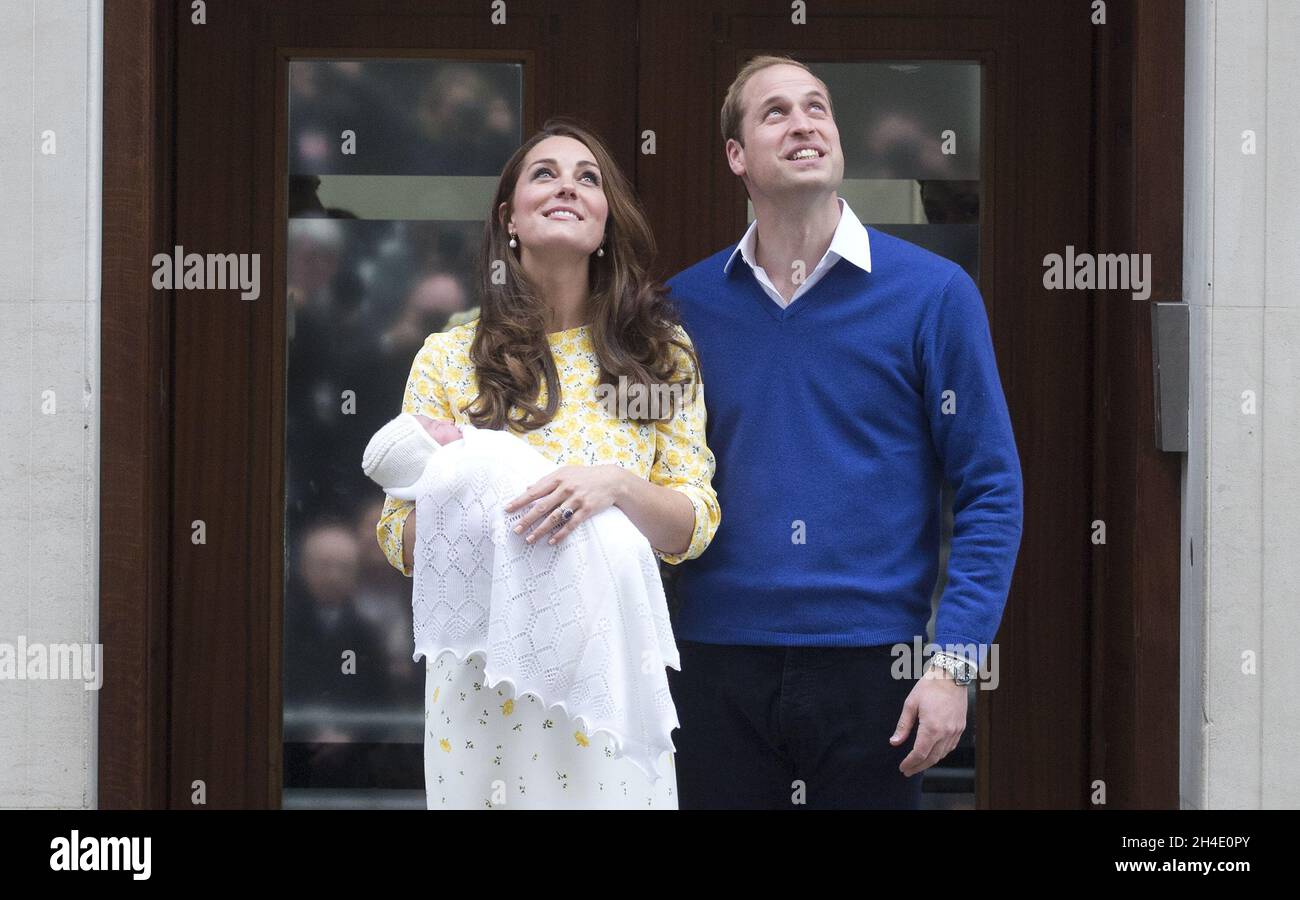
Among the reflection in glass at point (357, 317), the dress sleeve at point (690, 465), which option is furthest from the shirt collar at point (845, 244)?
the reflection in glass at point (357, 317)

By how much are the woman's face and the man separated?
30 cm

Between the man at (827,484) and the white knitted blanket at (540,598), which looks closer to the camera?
the white knitted blanket at (540,598)

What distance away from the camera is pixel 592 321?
2.69 metres

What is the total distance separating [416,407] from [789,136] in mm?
808

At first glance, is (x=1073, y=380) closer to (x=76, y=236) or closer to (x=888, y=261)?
(x=888, y=261)

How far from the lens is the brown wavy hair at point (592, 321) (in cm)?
256

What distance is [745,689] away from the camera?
8.81 feet

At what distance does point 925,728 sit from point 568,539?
2.22ft

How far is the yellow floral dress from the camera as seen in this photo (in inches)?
97.7

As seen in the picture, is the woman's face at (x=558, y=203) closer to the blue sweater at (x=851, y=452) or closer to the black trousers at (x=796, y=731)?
the blue sweater at (x=851, y=452)

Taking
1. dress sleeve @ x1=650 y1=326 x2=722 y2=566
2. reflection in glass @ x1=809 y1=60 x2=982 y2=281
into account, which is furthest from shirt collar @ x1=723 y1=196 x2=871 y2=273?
reflection in glass @ x1=809 y1=60 x2=982 y2=281

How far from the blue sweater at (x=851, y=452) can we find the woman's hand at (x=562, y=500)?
0.37 meters

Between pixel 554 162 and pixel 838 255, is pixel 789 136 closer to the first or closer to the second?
pixel 838 255

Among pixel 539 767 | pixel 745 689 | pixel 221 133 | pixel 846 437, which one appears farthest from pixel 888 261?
pixel 221 133
